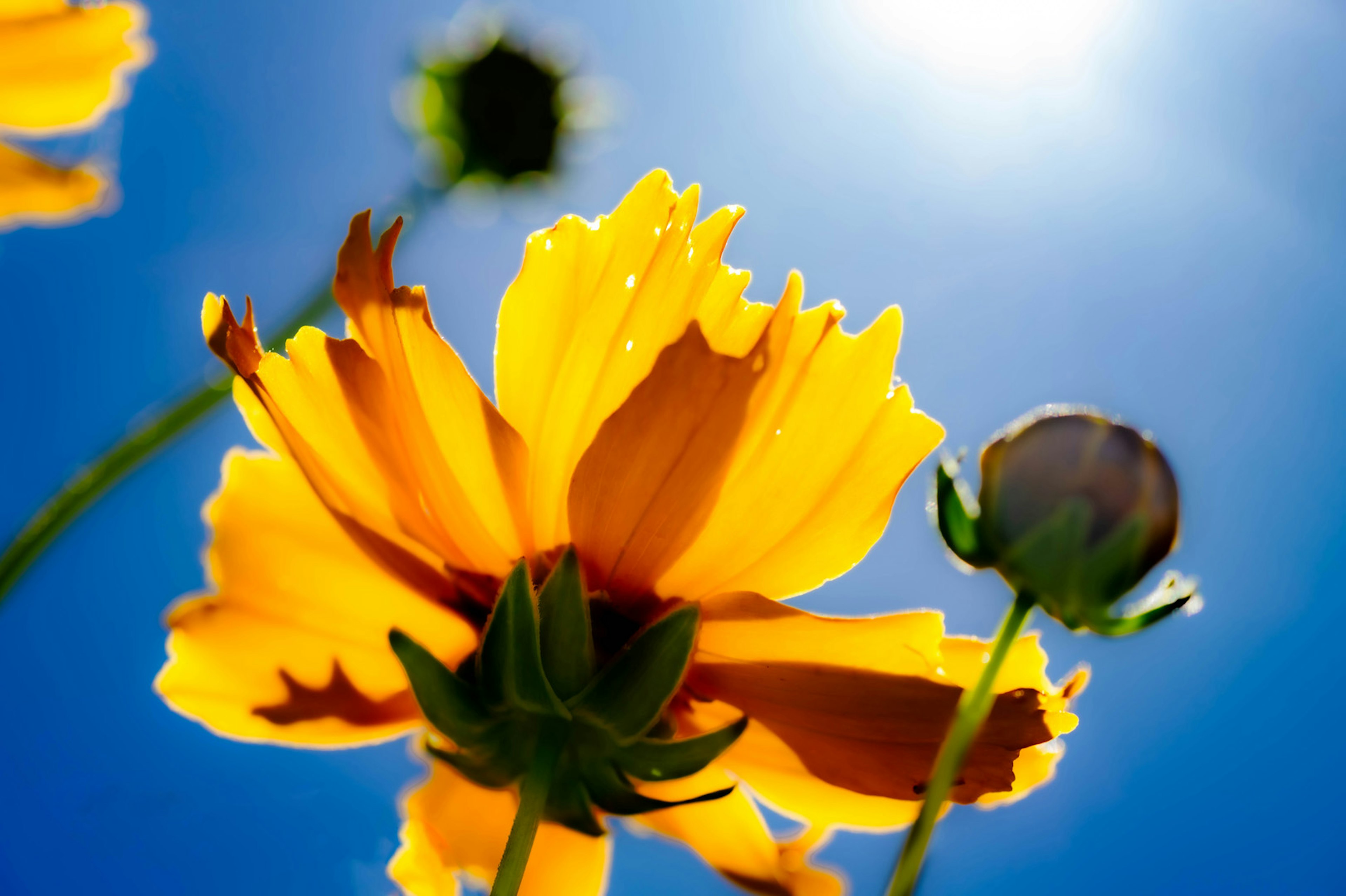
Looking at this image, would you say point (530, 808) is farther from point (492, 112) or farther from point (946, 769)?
point (492, 112)

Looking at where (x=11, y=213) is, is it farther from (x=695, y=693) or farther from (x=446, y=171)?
(x=446, y=171)

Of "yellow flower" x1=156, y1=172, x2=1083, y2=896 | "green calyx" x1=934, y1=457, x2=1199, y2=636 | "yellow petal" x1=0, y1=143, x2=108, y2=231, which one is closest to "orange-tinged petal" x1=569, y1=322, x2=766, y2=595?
"yellow flower" x1=156, y1=172, x2=1083, y2=896

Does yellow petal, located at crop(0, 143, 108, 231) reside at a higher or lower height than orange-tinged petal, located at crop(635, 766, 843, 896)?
higher

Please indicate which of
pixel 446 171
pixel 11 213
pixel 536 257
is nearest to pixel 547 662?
pixel 536 257

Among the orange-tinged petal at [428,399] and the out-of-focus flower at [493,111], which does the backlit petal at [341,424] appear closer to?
the orange-tinged petal at [428,399]

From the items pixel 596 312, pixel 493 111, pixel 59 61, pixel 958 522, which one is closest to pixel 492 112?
pixel 493 111

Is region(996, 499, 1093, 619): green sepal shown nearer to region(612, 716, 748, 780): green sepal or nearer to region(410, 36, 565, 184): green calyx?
region(612, 716, 748, 780): green sepal
